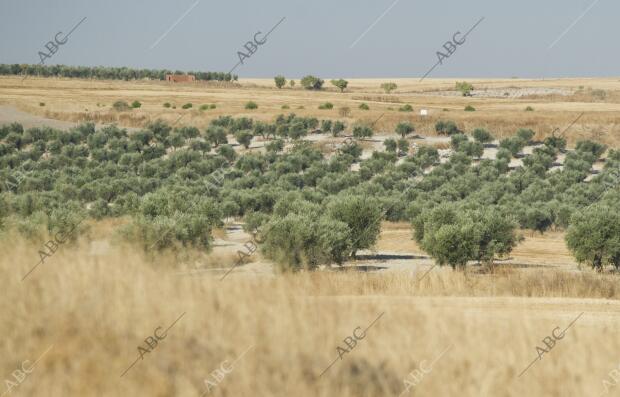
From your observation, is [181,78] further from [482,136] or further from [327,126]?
[482,136]

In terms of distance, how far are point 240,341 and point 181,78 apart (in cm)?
18432

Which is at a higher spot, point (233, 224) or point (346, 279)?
point (346, 279)

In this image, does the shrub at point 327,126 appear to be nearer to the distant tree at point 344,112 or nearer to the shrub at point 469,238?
the distant tree at point 344,112

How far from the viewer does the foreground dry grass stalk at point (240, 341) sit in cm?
844

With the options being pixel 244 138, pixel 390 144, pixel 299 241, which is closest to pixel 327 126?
pixel 244 138

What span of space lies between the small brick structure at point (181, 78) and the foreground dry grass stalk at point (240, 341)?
177 meters

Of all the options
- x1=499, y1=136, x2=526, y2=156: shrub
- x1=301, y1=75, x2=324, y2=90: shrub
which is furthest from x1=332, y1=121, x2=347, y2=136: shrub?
x1=301, y1=75, x2=324, y2=90: shrub

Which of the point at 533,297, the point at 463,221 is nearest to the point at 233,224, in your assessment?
the point at 463,221

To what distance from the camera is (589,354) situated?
10695mm

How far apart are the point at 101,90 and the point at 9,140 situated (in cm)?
5716

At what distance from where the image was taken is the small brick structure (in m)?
186

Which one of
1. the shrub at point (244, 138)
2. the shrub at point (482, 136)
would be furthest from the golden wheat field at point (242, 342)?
the shrub at point (482, 136)

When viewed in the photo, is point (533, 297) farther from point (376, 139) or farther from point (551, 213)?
point (376, 139)

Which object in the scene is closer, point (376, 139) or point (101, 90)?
point (376, 139)
